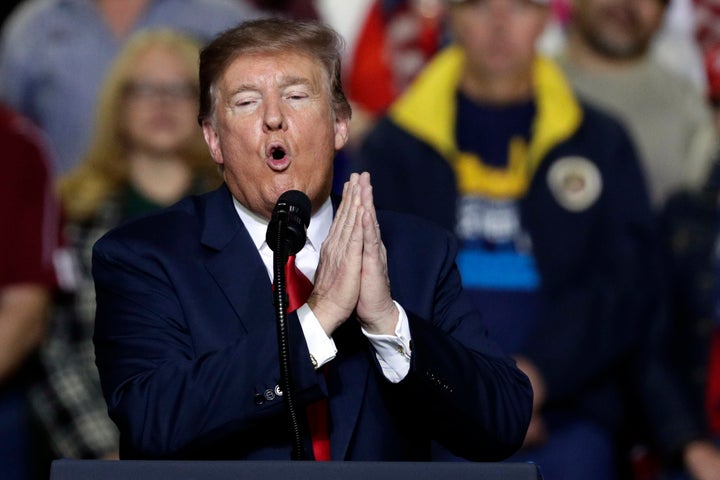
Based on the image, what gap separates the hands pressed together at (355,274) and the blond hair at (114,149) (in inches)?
93.7

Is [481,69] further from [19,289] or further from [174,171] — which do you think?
[19,289]

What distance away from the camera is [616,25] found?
5.14 meters


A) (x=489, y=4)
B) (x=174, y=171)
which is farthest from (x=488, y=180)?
(x=174, y=171)

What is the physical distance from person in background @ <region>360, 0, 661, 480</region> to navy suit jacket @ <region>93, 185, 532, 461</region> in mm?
1860

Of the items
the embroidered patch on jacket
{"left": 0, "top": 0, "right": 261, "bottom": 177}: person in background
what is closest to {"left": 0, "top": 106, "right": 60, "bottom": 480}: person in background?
{"left": 0, "top": 0, "right": 261, "bottom": 177}: person in background

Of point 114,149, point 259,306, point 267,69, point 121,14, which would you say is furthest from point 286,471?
point 121,14

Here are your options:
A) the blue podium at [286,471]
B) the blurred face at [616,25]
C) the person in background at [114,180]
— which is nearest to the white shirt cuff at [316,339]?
the blue podium at [286,471]

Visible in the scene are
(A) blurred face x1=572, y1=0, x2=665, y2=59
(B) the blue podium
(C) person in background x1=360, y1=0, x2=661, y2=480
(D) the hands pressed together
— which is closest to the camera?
(B) the blue podium

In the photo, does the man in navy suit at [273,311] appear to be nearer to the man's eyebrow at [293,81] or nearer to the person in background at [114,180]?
the man's eyebrow at [293,81]

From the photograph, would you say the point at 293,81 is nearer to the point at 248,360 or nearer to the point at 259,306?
the point at 259,306

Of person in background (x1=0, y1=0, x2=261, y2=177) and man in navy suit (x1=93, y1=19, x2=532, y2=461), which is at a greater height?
man in navy suit (x1=93, y1=19, x2=532, y2=461)

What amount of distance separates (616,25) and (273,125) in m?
2.99

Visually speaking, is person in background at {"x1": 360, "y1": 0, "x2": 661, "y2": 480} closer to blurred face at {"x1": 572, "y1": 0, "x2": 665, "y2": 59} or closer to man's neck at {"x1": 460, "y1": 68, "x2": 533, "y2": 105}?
man's neck at {"x1": 460, "y1": 68, "x2": 533, "y2": 105}

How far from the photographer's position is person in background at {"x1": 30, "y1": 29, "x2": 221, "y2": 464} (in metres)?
4.50
